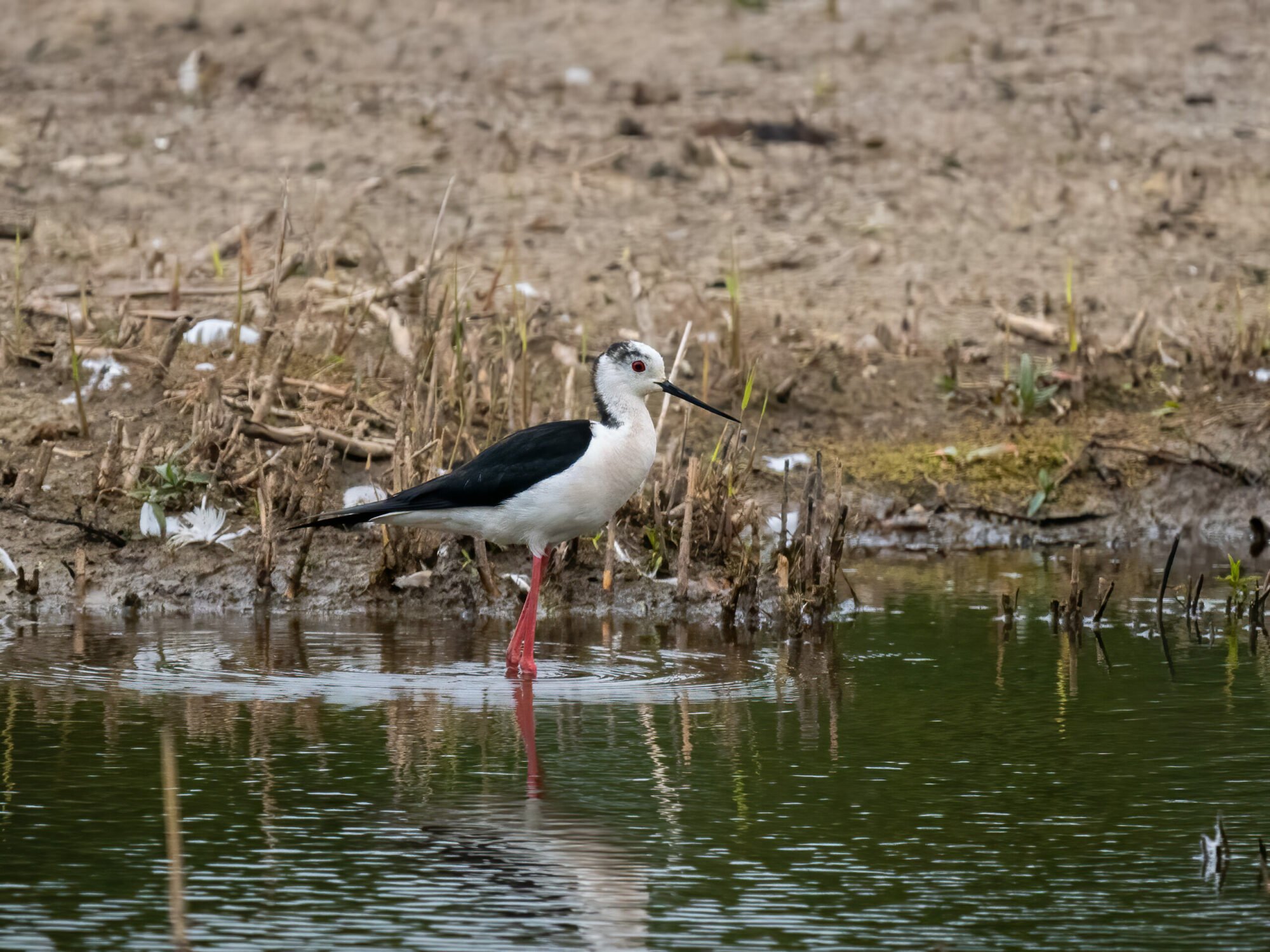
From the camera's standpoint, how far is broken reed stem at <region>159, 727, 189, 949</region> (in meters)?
4.26

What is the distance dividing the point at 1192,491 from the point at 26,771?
21.3ft

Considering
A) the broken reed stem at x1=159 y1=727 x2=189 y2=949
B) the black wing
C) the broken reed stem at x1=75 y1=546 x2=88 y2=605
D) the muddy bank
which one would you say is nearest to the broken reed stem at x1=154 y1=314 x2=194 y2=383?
the muddy bank

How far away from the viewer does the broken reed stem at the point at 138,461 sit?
864cm

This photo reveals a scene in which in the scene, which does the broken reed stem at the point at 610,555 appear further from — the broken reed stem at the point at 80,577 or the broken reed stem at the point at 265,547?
the broken reed stem at the point at 80,577

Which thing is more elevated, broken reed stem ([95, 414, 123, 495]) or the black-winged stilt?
broken reed stem ([95, 414, 123, 495])

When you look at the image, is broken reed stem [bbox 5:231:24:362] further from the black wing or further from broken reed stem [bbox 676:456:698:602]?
broken reed stem [bbox 676:456:698:602]

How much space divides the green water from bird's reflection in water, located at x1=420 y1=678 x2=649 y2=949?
10 millimetres

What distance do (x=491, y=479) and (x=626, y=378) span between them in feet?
2.39

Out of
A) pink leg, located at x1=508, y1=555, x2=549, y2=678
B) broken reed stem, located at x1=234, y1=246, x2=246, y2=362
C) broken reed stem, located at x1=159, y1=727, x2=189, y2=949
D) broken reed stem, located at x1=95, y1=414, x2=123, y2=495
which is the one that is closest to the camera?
broken reed stem, located at x1=159, y1=727, x2=189, y2=949

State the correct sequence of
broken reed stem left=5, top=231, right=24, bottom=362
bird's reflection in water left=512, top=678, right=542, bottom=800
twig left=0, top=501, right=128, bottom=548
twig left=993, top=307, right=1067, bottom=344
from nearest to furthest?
bird's reflection in water left=512, top=678, right=542, bottom=800 → twig left=0, top=501, right=128, bottom=548 → broken reed stem left=5, top=231, right=24, bottom=362 → twig left=993, top=307, right=1067, bottom=344

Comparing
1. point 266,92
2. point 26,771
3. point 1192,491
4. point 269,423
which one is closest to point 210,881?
point 26,771

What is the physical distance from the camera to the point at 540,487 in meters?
7.35

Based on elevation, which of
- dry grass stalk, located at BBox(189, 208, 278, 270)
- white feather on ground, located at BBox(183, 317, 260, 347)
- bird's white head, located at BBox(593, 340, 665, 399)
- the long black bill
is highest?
dry grass stalk, located at BBox(189, 208, 278, 270)

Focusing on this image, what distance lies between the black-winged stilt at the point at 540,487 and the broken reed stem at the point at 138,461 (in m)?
1.37
